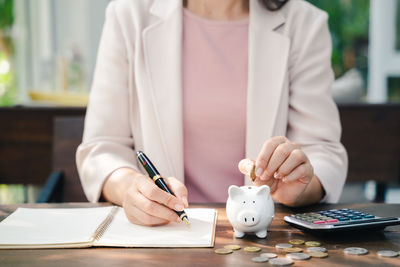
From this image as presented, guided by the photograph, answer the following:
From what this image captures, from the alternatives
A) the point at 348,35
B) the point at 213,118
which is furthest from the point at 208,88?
the point at 348,35

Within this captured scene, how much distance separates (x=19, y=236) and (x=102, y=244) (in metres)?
0.14

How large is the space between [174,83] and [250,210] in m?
0.60

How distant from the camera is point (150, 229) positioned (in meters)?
0.83

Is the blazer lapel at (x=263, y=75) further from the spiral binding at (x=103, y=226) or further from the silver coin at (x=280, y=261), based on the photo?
the silver coin at (x=280, y=261)

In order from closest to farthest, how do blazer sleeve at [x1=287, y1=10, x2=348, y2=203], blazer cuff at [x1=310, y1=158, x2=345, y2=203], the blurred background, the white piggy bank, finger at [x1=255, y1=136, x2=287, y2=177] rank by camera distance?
the white piggy bank
finger at [x1=255, y1=136, x2=287, y2=177]
blazer cuff at [x1=310, y1=158, x2=345, y2=203]
blazer sleeve at [x1=287, y1=10, x2=348, y2=203]
the blurred background

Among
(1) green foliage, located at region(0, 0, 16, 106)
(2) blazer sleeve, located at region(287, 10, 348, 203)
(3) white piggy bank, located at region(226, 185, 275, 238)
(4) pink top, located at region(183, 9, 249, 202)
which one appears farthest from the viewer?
(1) green foliage, located at region(0, 0, 16, 106)

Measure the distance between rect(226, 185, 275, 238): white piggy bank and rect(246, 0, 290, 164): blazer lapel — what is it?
509mm

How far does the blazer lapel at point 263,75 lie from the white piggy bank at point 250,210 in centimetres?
51

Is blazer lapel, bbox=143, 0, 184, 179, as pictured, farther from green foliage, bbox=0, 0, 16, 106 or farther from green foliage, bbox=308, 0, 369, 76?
green foliage, bbox=308, 0, 369, 76

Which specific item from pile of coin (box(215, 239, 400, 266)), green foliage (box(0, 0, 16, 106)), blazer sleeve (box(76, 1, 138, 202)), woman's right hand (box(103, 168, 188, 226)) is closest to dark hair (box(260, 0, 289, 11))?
blazer sleeve (box(76, 1, 138, 202))

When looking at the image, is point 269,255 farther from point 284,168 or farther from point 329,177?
point 329,177

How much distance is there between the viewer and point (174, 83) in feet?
4.25

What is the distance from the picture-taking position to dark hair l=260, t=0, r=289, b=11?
52.4 inches

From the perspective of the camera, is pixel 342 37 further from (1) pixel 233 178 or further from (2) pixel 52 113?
(1) pixel 233 178
